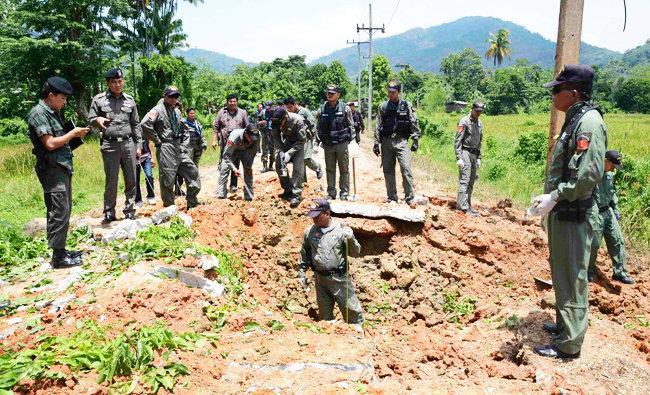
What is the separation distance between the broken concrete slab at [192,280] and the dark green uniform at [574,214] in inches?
118

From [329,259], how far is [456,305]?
1784 millimetres

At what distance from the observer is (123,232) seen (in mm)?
5434

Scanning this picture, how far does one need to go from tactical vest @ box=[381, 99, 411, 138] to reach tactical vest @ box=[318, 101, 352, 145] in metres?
0.65

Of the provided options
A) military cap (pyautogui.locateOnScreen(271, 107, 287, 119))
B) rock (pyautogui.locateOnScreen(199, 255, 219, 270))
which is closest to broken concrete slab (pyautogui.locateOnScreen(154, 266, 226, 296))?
rock (pyautogui.locateOnScreen(199, 255, 219, 270))

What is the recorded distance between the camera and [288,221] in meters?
6.92

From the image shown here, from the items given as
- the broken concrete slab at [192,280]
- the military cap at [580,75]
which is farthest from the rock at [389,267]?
the military cap at [580,75]

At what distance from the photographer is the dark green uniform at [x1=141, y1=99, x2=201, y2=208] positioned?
612cm

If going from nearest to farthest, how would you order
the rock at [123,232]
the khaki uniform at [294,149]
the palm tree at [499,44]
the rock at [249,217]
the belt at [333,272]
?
the belt at [333,272] < the rock at [123,232] < the rock at [249,217] < the khaki uniform at [294,149] < the palm tree at [499,44]

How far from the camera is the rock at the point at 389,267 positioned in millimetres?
6055

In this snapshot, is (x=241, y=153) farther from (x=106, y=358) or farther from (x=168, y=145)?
(x=106, y=358)

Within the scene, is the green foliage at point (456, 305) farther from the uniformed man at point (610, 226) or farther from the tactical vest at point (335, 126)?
the tactical vest at point (335, 126)

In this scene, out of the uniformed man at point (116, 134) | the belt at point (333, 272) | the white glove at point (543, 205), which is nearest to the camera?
the white glove at point (543, 205)

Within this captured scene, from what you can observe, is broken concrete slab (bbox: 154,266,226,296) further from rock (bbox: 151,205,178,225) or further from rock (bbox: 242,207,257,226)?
rock (bbox: 242,207,257,226)

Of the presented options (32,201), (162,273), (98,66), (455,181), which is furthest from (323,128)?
(98,66)
